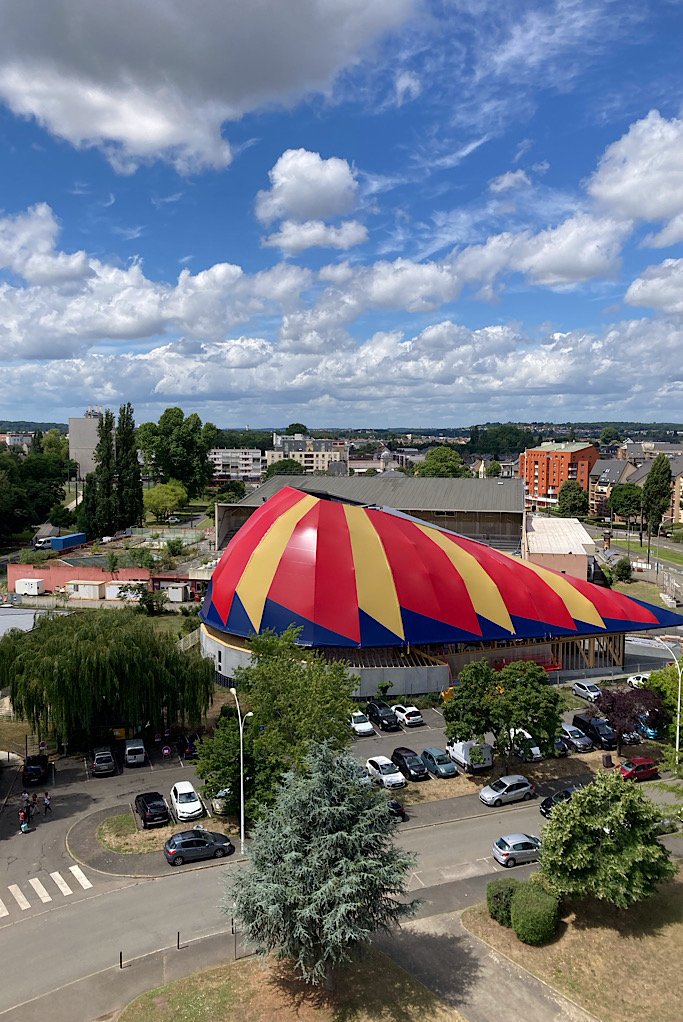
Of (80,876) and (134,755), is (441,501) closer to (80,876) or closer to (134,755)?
(134,755)

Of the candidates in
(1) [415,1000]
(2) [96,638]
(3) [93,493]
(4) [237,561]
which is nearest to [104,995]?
(1) [415,1000]

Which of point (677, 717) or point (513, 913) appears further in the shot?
point (677, 717)

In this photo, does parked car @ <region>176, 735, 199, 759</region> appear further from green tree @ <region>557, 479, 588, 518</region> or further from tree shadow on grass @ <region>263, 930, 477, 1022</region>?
green tree @ <region>557, 479, 588, 518</region>

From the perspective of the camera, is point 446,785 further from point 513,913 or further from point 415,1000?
point 415,1000

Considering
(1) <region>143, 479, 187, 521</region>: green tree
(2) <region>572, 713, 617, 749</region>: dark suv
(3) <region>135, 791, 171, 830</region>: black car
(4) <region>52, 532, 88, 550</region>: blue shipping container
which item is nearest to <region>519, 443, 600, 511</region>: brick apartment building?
(1) <region>143, 479, 187, 521</region>: green tree

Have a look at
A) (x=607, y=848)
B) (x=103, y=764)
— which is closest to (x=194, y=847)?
(x=103, y=764)

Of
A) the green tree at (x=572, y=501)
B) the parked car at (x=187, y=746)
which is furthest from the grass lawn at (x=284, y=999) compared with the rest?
the green tree at (x=572, y=501)

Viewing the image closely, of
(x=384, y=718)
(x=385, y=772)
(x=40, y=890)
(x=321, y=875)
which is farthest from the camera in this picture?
(x=384, y=718)
